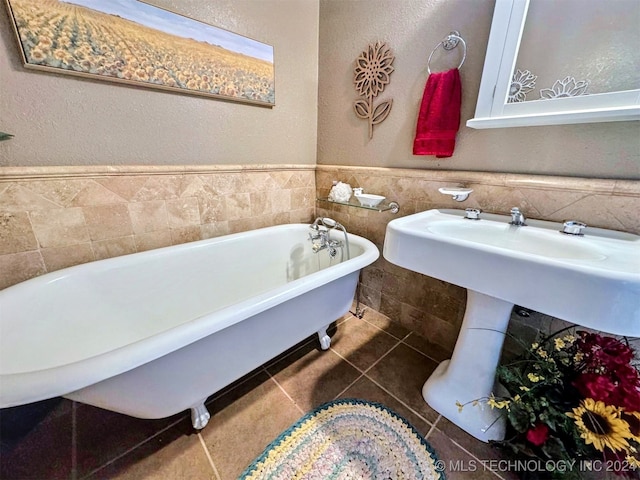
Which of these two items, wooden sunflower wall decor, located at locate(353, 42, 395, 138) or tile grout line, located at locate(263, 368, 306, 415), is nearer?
tile grout line, located at locate(263, 368, 306, 415)

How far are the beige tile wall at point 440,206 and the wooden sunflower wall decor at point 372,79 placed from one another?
0.32 meters

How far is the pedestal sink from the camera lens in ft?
1.72

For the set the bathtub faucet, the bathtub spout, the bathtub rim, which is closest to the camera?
the bathtub rim

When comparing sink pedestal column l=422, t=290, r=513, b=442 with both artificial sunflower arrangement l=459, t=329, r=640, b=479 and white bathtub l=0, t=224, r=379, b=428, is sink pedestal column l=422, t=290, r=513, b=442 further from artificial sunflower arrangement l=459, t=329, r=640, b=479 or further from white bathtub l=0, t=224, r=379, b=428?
white bathtub l=0, t=224, r=379, b=428

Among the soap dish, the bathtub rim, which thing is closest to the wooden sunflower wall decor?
the soap dish

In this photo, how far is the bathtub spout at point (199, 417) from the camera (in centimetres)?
92

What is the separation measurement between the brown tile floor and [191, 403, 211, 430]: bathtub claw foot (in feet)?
0.14

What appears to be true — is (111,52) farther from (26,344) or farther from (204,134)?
(26,344)

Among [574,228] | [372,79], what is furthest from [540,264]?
[372,79]

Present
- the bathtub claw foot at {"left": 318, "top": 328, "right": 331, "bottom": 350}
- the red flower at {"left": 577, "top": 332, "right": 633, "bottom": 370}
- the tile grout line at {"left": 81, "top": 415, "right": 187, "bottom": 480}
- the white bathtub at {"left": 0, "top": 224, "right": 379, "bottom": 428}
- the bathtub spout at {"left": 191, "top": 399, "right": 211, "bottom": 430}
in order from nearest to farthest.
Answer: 1. the white bathtub at {"left": 0, "top": 224, "right": 379, "bottom": 428}
2. the red flower at {"left": 577, "top": 332, "right": 633, "bottom": 370}
3. the tile grout line at {"left": 81, "top": 415, "right": 187, "bottom": 480}
4. the bathtub spout at {"left": 191, "top": 399, "right": 211, "bottom": 430}
5. the bathtub claw foot at {"left": 318, "top": 328, "right": 331, "bottom": 350}

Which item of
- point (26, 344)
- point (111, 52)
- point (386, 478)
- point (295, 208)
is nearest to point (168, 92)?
point (111, 52)

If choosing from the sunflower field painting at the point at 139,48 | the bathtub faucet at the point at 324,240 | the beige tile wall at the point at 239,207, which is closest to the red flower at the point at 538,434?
the beige tile wall at the point at 239,207

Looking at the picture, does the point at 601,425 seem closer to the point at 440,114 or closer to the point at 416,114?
the point at 440,114

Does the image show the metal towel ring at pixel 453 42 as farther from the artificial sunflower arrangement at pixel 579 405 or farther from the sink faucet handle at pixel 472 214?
the artificial sunflower arrangement at pixel 579 405
